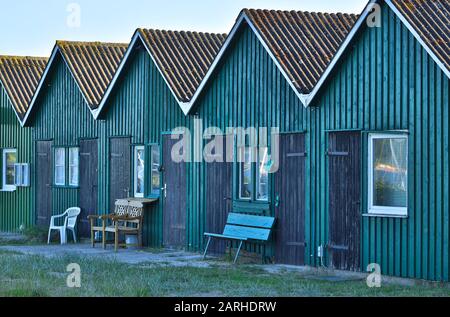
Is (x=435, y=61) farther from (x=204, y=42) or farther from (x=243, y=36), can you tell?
(x=204, y=42)

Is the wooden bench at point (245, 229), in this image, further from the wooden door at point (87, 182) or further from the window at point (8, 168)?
the window at point (8, 168)

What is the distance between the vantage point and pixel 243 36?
22172mm

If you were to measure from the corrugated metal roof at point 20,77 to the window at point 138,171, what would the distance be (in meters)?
6.37

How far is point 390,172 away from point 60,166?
13.4 m

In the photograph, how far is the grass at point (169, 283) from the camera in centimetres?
1573

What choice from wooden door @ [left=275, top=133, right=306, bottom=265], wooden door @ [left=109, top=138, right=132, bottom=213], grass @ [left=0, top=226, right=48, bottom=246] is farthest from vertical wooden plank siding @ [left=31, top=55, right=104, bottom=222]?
wooden door @ [left=275, top=133, right=306, bottom=265]

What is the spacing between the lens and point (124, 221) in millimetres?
25766

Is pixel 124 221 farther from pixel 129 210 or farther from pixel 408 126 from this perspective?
pixel 408 126

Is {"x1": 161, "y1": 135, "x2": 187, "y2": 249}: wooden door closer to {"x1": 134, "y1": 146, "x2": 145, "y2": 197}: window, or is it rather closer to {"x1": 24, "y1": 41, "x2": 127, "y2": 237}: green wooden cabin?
{"x1": 134, "y1": 146, "x2": 145, "y2": 197}: window

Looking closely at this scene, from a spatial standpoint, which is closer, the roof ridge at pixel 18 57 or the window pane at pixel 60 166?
the window pane at pixel 60 166

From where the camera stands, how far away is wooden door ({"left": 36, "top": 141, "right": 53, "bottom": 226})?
29.9m

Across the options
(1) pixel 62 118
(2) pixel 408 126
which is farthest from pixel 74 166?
(2) pixel 408 126

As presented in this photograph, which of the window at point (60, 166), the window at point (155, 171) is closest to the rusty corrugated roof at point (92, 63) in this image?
the window at point (60, 166)
